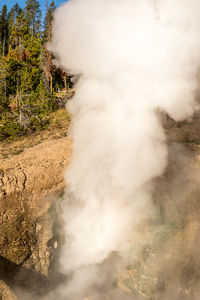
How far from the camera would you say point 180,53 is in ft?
10.2

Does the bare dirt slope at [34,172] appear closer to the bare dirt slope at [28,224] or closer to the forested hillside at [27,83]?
the bare dirt slope at [28,224]

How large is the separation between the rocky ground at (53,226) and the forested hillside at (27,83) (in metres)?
3.14

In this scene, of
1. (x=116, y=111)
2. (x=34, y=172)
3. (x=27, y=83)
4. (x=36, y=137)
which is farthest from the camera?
(x=27, y=83)

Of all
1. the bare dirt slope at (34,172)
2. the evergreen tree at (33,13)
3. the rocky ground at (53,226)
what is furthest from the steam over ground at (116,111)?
the evergreen tree at (33,13)

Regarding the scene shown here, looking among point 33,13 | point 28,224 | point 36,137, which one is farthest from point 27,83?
point 33,13

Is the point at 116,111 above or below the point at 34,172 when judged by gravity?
above

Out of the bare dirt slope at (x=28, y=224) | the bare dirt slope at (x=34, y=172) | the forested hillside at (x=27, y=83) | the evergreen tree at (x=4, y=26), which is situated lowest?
the bare dirt slope at (x=28, y=224)

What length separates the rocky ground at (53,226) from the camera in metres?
3.49

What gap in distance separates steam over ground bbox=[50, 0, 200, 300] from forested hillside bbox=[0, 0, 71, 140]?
2.08 meters

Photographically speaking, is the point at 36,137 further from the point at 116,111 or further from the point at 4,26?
the point at 4,26

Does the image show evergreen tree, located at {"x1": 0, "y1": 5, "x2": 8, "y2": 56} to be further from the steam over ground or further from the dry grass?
the steam over ground

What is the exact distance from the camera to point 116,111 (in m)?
3.53

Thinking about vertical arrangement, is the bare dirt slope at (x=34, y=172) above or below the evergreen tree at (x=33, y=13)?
below

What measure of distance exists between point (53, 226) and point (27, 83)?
28.3 ft
